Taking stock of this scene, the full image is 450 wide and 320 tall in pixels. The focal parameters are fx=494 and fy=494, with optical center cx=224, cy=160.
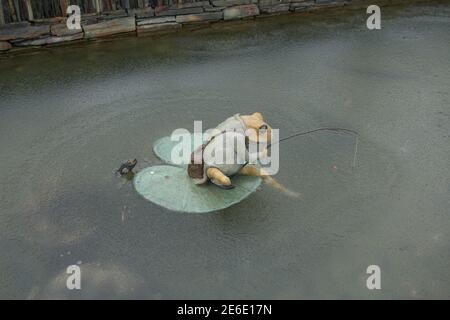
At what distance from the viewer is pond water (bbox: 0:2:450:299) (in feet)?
17.0

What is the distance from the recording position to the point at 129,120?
7.56 metres

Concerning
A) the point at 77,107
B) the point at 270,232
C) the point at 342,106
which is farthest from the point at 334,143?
the point at 77,107

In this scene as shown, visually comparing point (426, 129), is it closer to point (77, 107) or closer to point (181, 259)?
point (181, 259)

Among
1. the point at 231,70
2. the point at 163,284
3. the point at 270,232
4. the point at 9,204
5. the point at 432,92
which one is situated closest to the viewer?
the point at 163,284

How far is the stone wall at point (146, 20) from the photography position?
9281 millimetres

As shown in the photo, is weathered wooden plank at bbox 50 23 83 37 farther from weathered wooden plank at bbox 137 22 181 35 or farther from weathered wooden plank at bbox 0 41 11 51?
weathered wooden plank at bbox 137 22 181 35

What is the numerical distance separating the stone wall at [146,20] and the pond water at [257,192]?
25cm

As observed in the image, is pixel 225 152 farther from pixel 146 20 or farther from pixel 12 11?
pixel 12 11

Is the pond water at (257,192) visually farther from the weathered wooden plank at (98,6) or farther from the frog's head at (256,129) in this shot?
the weathered wooden plank at (98,6)

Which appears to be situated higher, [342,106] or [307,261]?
[342,106]

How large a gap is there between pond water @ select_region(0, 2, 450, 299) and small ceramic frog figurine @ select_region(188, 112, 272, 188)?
0.40 metres

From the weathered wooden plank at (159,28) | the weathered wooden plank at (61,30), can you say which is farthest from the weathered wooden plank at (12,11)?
the weathered wooden plank at (159,28)

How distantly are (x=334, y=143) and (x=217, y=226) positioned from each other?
2314 mm

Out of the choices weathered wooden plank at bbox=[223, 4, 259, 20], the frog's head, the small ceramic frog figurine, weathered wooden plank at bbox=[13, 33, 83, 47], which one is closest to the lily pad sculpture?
the small ceramic frog figurine
